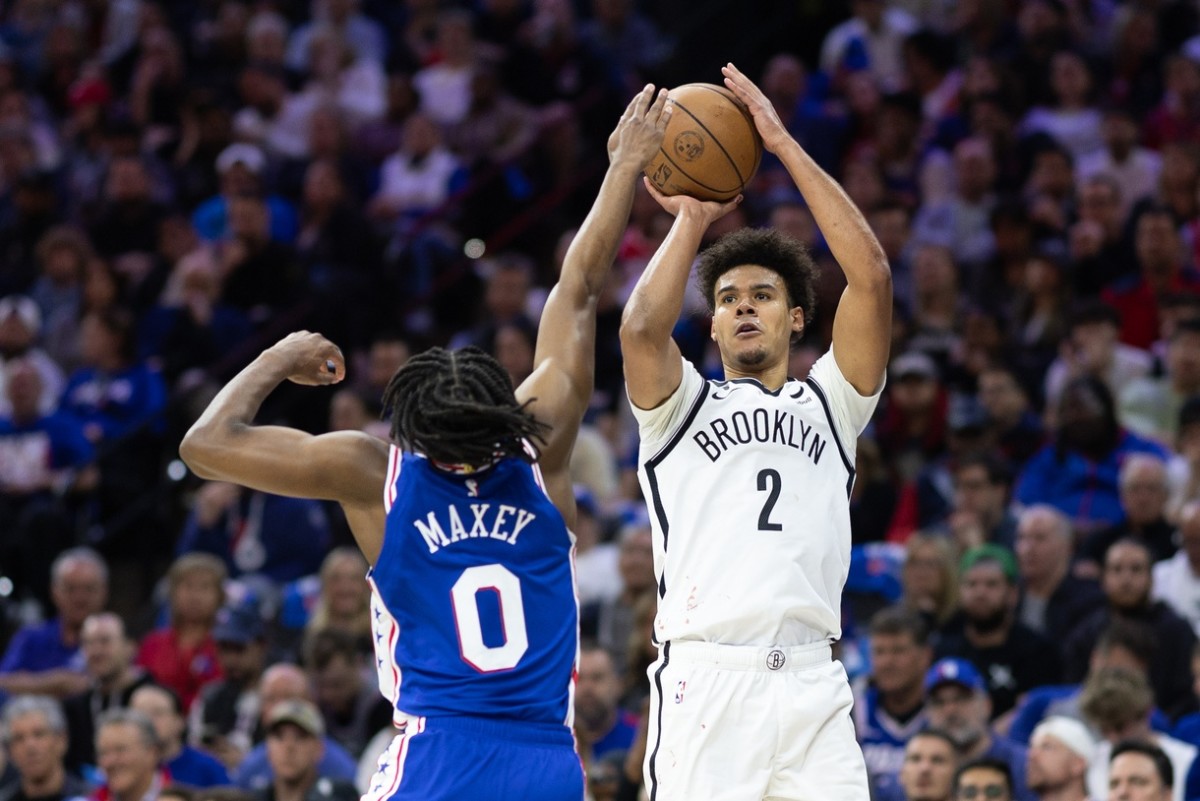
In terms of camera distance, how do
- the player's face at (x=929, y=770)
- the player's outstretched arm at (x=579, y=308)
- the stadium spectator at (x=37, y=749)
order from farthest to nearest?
the stadium spectator at (x=37, y=749), the player's face at (x=929, y=770), the player's outstretched arm at (x=579, y=308)

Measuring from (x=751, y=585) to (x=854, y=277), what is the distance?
107 cm

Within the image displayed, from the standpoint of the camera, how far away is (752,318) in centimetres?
627

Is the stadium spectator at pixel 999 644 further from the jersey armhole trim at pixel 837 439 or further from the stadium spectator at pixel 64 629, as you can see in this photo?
the stadium spectator at pixel 64 629

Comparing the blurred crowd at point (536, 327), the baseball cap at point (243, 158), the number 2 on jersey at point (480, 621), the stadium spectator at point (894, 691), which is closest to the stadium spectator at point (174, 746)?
the blurred crowd at point (536, 327)

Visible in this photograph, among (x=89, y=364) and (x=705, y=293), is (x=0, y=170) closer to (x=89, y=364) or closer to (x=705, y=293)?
(x=89, y=364)

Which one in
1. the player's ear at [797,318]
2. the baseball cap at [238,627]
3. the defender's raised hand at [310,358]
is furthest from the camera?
the baseball cap at [238,627]

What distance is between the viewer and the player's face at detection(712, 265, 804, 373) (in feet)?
20.6

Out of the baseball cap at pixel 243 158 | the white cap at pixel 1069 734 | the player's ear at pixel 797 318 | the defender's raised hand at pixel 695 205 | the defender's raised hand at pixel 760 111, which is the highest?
the baseball cap at pixel 243 158

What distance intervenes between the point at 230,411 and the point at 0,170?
12660 millimetres

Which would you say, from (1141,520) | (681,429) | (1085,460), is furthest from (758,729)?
(1085,460)

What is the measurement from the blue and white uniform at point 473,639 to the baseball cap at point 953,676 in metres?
4.44

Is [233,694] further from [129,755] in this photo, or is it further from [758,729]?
[758,729]

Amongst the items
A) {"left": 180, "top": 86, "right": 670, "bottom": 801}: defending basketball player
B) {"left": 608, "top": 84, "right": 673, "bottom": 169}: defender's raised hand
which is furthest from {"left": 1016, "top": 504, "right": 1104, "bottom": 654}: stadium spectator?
{"left": 180, "top": 86, "right": 670, "bottom": 801}: defending basketball player

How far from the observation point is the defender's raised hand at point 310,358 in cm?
570
